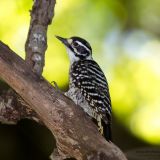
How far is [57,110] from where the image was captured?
4.62m

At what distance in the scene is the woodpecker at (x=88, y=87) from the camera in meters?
5.25

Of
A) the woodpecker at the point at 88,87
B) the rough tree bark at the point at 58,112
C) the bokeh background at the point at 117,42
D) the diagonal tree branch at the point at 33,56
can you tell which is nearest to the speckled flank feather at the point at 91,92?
the woodpecker at the point at 88,87

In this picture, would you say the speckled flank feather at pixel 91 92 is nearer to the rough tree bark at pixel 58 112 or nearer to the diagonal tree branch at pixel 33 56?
the rough tree bark at pixel 58 112

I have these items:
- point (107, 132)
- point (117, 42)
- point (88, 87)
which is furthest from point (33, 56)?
point (117, 42)

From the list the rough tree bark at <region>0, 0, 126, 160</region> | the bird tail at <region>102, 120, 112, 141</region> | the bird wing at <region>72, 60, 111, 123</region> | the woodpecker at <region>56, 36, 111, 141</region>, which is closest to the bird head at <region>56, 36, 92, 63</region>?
the woodpecker at <region>56, 36, 111, 141</region>

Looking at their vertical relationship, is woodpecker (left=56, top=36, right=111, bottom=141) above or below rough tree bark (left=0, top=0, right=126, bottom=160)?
above

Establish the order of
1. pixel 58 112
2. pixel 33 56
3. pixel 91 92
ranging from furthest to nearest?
pixel 91 92 → pixel 33 56 → pixel 58 112

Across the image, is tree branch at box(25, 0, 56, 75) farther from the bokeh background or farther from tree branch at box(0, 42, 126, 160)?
the bokeh background

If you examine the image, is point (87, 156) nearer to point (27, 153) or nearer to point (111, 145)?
point (111, 145)

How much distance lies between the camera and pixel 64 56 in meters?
8.98

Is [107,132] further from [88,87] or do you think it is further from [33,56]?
[33,56]

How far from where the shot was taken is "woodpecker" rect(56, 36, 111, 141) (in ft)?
17.2

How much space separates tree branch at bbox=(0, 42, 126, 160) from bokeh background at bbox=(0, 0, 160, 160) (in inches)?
132

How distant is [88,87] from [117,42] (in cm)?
415
